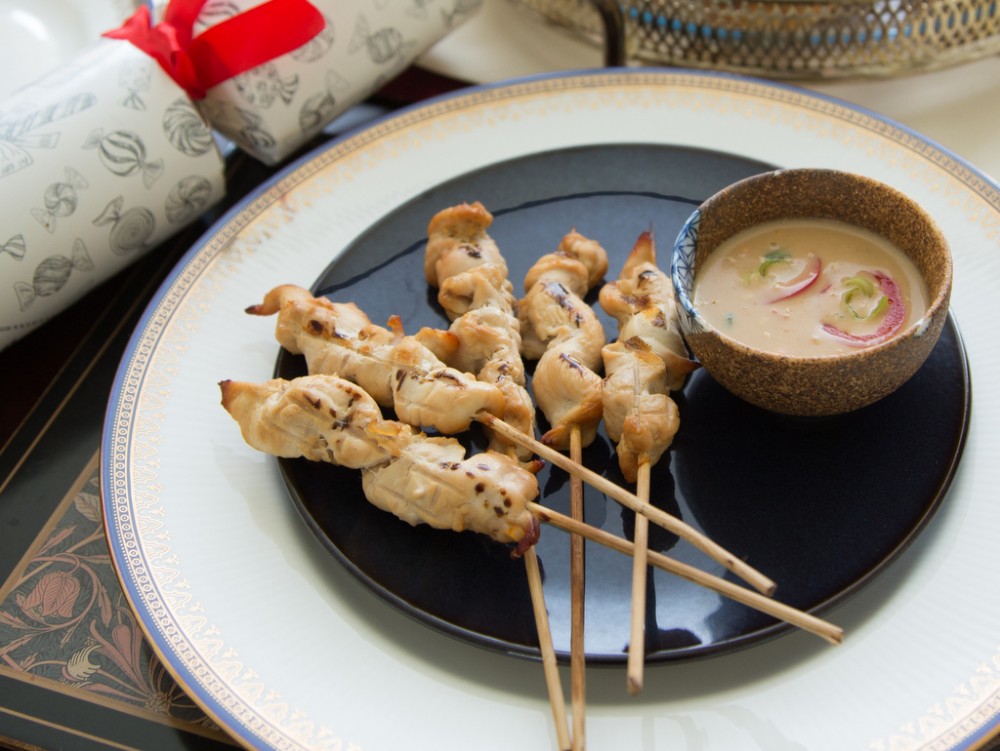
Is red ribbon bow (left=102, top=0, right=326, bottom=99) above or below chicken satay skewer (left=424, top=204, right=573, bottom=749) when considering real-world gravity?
above

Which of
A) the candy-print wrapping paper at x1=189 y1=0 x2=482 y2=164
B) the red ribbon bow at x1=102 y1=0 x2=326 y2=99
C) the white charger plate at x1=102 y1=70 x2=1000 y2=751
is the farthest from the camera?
the candy-print wrapping paper at x1=189 y1=0 x2=482 y2=164

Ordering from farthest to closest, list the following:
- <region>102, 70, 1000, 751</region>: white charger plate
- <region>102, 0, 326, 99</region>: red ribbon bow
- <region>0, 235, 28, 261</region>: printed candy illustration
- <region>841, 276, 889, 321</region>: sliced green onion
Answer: <region>102, 0, 326, 99</region>: red ribbon bow → <region>0, 235, 28, 261</region>: printed candy illustration → <region>841, 276, 889, 321</region>: sliced green onion → <region>102, 70, 1000, 751</region>: white charger plate

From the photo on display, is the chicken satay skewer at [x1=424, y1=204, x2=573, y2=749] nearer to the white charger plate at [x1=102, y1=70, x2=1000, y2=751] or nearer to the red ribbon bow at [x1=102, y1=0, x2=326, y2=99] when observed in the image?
the white charger plate at [x1=102, y1=70, x2=1000, y2=751]

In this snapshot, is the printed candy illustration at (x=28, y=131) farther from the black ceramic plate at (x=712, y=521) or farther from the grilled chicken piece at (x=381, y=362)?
the black ceramic plate at (x=712, y=521)

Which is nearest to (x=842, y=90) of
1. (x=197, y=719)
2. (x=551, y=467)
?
(x=551, y=467)

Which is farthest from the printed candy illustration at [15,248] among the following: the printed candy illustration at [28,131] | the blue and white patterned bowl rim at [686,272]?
the blue and white patterned bowl rim at [686,272]

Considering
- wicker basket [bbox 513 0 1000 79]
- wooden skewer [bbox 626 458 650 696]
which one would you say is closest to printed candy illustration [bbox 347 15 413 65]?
wicker basket [bbox 513 0 1000 79]

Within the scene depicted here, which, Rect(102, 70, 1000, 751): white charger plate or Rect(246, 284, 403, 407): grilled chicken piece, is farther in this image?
Rect(246, 284, 403, 407): grilled chicken piece
